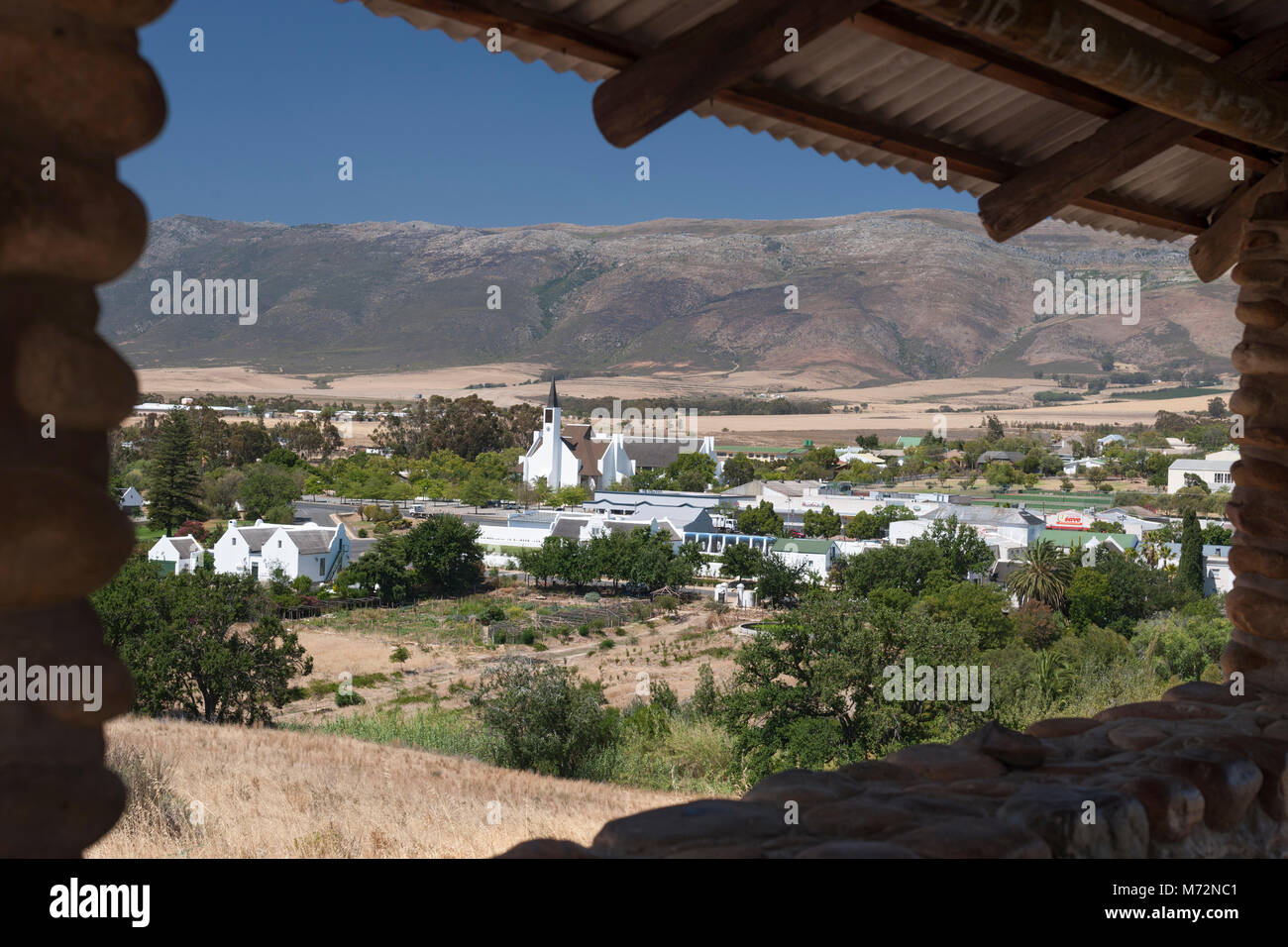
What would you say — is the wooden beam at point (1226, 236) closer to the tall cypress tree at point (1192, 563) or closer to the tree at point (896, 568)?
the tree at point (896, 568)

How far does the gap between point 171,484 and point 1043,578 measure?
38366 millimetres

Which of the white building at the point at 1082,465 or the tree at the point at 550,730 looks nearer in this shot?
the tree at the point at 550,730

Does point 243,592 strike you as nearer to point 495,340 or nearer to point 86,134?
point 86,134

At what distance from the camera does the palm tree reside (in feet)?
114

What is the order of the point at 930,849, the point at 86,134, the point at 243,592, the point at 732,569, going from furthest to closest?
the point at 732,569, the point at 243,592, the point at 930,849, the point at 86,134

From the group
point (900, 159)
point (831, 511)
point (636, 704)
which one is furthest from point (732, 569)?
point (900, 159)

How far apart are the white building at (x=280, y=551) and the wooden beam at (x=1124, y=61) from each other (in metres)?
38.5

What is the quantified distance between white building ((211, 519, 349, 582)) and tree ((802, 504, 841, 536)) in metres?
22.1

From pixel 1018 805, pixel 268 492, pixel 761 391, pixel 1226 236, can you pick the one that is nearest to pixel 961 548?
pixel 268 492

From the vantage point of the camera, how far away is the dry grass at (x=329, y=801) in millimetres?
7312

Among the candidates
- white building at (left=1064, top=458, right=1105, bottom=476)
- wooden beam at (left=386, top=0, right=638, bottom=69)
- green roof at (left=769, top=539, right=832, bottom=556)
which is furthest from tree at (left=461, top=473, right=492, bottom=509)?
wooden beam at (left=386, top=0, right=638, bottom=69)

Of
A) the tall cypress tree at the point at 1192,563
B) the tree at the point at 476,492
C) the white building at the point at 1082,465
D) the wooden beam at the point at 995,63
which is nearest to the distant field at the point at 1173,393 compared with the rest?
the white building at the point at 1082,465
